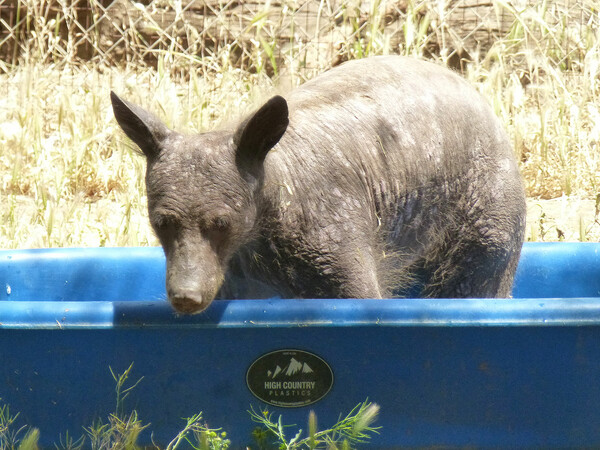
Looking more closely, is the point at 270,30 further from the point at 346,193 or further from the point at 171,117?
the point at 346,193

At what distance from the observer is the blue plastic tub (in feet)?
11.5

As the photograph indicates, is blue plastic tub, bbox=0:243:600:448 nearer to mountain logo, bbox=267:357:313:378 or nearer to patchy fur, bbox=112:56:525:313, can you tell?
mountain logo, bbox=267:357:313:378

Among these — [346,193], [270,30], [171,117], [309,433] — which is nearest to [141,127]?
[346,193]

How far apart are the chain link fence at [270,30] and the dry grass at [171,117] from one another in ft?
0.19

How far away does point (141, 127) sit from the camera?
364cm

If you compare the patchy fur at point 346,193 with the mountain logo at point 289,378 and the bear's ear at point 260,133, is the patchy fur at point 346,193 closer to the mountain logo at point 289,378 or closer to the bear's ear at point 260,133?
the bear's ear at point 260,133

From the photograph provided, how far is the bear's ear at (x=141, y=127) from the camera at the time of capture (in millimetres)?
3641

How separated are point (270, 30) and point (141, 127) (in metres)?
5.06

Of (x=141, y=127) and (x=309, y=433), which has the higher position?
(x=141, y=127)

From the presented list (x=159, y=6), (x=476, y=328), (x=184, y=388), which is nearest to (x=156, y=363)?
(x=184, y=388)

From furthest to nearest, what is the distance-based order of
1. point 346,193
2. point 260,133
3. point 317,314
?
point 346,193 < point 260,133 < point 317,314

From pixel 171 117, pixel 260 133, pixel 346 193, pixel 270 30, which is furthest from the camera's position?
pixel 270 30

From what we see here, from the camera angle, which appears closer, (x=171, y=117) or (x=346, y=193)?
(x=346, y=193)

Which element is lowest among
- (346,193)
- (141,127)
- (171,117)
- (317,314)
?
(171,117)
